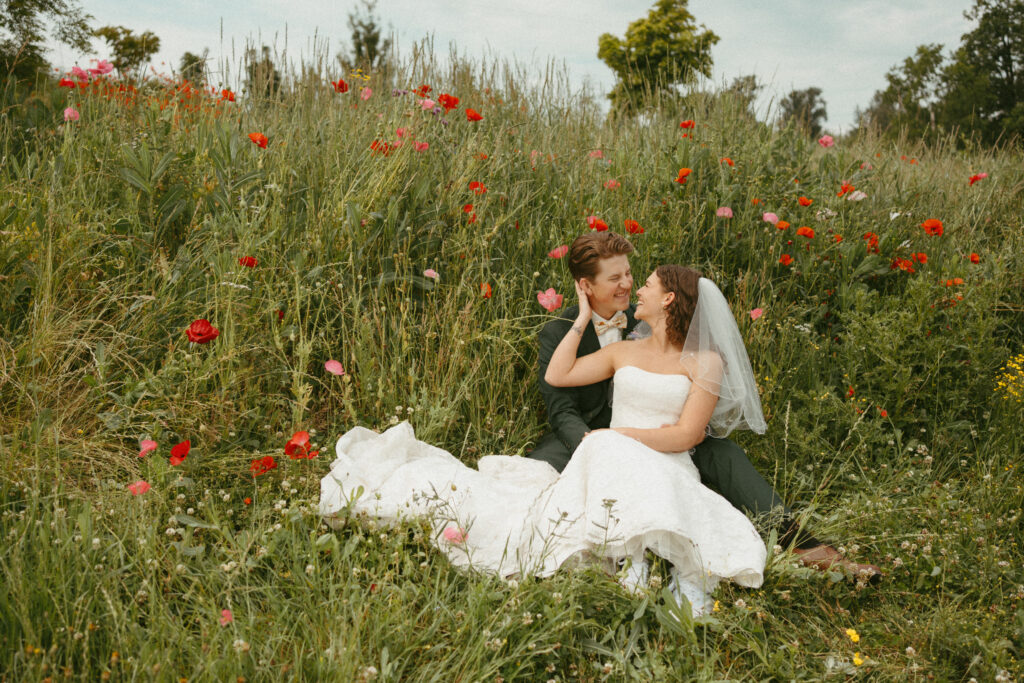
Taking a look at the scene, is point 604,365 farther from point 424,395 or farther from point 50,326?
point 50,326

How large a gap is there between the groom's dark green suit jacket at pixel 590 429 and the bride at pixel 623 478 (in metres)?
0.10

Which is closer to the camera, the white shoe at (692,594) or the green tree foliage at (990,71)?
the white shoe at (692,594)

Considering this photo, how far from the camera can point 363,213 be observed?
3373mm

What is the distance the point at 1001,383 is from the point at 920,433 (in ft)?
1.52

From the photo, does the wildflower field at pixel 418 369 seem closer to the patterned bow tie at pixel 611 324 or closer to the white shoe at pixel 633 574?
the white shoe at pixel 633 574

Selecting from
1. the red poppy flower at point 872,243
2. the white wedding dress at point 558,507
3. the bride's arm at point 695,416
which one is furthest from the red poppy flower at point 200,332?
the red poppy flower at point 872,243

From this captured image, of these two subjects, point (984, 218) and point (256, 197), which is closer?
point (256, 197)

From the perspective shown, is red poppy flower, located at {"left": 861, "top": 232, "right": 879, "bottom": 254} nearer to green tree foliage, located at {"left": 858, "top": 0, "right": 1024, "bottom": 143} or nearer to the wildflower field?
the wildflower field

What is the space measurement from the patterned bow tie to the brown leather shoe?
1313 mm

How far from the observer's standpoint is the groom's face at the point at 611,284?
3162 millimetres

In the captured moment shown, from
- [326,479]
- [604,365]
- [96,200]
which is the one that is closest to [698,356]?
[604,365]

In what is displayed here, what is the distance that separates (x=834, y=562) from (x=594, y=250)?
1603 mm

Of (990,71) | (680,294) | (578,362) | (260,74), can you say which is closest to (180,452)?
(578,362)

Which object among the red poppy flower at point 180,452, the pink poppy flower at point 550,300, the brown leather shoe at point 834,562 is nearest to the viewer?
the red poppy flower at point 180,452
